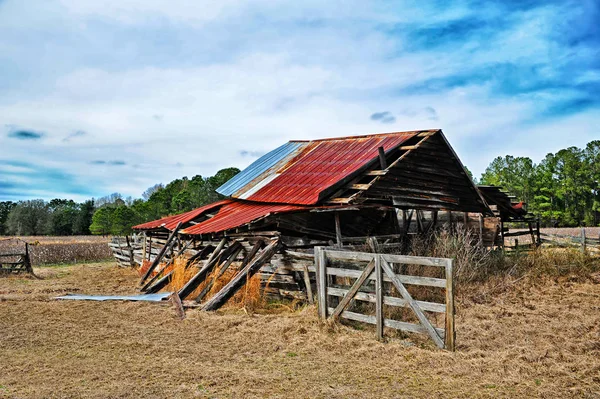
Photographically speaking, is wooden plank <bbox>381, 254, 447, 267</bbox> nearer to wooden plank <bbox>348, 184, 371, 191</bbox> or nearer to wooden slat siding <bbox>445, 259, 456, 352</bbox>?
wooden slat siding <bbox>445, 259, 456, 352</bbox>

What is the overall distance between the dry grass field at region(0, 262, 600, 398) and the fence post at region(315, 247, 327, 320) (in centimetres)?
27

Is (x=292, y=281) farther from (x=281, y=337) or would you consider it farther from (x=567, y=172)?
(x=567, y=172)

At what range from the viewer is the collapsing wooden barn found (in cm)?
1284

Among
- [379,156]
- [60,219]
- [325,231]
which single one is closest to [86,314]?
[325,231]

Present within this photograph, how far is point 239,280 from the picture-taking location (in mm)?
11711

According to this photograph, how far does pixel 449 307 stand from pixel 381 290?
126 centimetres

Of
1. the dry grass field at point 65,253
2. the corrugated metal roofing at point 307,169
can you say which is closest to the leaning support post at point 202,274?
the corrugated metal roofing at point 307,169

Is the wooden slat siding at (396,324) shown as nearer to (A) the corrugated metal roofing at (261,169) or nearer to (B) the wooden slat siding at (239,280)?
(B) the wooden slat siding at (239,280)

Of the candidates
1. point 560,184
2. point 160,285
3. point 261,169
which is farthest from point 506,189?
point 160,285

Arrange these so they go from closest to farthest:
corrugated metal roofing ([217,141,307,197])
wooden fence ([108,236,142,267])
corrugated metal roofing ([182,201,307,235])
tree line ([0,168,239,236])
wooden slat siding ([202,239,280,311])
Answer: wooden slat siding ([202,239,280,311]) < corrugated metal roofing ([182,201,307,235]) < corrugated metal roofing ([217,141,307,197]) < wooden fence ([108,236,142,267]) < tree line ([0,168,239,236])

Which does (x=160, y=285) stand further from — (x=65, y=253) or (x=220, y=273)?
(x=65, y=253)

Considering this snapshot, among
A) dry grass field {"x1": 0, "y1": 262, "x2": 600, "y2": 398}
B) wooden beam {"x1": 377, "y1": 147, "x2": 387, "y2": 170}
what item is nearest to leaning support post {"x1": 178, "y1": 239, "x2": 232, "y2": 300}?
dry grass field {"x1": 0, "y1": 262, "x2": 600, "y2": 398}

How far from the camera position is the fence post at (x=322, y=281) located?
9359 millimetres

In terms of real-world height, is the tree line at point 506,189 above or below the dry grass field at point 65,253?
above
